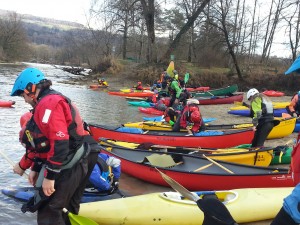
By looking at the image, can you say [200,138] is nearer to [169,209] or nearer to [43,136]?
[169,209]

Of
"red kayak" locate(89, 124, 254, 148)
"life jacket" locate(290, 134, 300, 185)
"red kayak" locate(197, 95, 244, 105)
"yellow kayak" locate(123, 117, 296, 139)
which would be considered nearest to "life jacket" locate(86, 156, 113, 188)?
"life jacket" locate(290, 134, 300, 185)

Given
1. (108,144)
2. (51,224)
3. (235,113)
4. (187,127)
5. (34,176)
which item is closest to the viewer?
(51,224)

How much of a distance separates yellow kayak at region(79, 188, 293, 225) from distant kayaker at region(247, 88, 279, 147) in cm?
268

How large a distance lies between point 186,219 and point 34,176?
214 cm

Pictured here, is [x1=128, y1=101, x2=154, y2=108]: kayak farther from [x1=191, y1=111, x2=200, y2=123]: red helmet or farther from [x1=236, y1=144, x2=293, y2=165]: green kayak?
[x1=236, y1=144, x2=293, y2=165]: green kayak

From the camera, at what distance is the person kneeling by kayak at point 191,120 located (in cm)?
859

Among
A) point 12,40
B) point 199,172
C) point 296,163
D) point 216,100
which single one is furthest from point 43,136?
point 12,40

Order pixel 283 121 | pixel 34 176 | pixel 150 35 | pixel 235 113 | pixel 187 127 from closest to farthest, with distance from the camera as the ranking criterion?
pixel 34 176 → pixel 187 127 → pixel 283 121 → pixel 235 113 → pixel 150 35

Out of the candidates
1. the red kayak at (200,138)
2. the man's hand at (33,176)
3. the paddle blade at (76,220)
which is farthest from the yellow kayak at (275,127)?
the man's hand at (33,176)

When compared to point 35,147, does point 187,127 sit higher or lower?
lower

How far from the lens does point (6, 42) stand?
196 feet

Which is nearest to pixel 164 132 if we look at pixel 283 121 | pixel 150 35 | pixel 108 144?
pixel 108 144

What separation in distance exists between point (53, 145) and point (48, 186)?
1.18 ft

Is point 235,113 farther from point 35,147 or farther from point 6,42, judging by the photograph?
point 6,42
